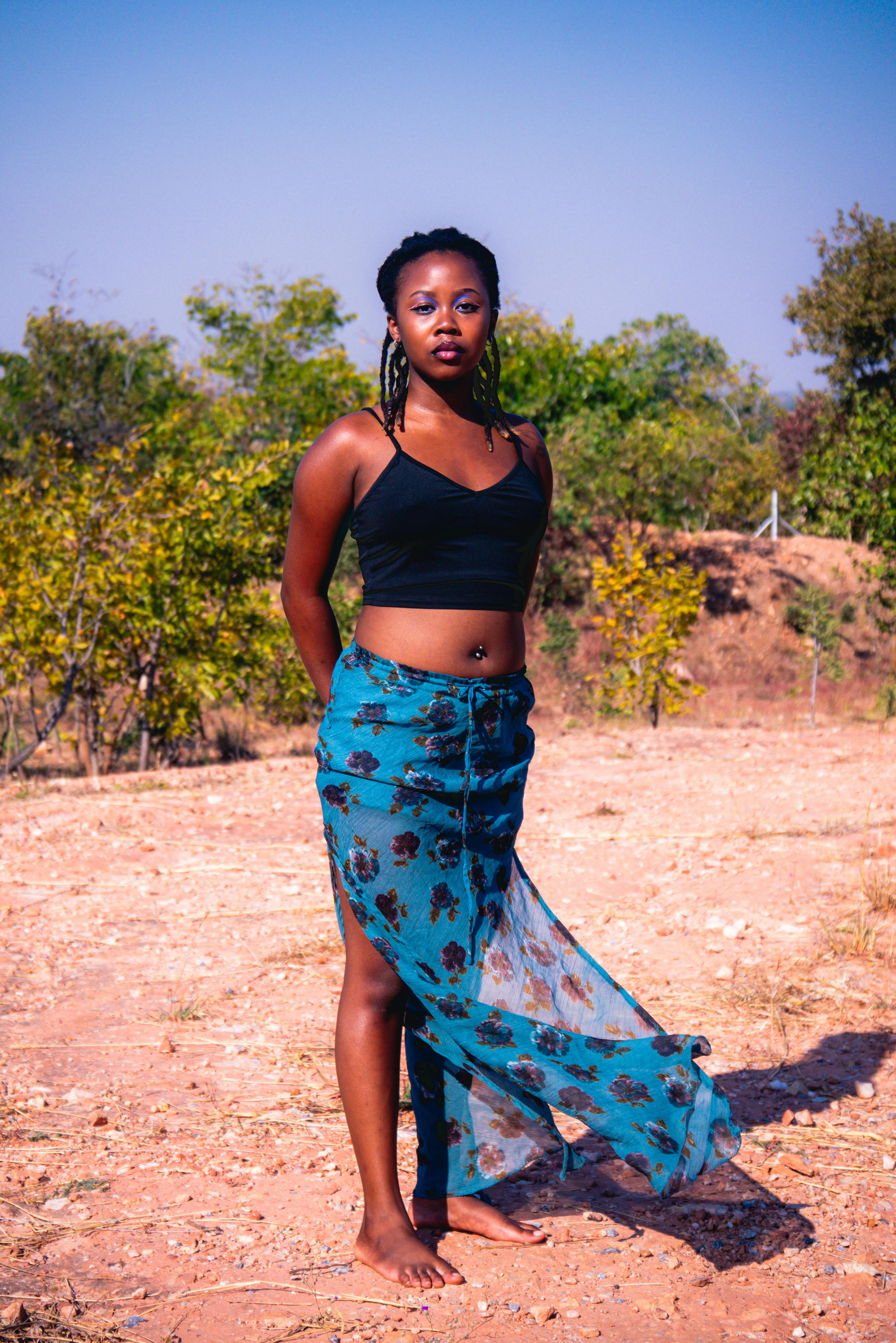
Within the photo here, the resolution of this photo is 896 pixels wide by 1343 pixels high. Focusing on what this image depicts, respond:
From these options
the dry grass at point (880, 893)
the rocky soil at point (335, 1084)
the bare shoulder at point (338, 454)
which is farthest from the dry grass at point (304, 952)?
the bare shoulder at point (338, 454)

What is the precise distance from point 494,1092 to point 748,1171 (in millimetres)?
747

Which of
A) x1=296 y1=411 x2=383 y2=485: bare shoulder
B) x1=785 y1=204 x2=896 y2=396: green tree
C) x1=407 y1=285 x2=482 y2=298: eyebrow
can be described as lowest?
x1=296 y1=411 x2=383 y2=485: bare shoulder

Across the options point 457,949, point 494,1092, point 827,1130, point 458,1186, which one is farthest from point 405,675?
point 827,1130

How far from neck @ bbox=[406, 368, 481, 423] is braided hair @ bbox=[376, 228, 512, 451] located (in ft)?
0.06

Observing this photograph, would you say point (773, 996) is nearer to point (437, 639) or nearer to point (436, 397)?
point (437, 639)

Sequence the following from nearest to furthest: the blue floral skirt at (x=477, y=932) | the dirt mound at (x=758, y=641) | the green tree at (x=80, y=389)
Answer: the blue floral skirt at (x=477, y=932), the dirt mound at (x=758, y=641), the green tree at (x=80, y=389)

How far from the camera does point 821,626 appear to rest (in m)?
13.7

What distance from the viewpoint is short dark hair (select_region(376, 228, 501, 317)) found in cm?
219

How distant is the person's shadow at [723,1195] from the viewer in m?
2.29

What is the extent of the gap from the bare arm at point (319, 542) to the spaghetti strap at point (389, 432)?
48 millimetres

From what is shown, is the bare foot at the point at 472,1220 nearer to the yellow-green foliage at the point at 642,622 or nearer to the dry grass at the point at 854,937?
the dry grass at the point at 854,937

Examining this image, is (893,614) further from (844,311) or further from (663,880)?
(663,880)

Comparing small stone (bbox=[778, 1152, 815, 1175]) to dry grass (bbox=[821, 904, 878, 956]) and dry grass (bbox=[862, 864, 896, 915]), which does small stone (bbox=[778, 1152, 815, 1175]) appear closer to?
dry grass (bbox=[821, 904, 878, 956])

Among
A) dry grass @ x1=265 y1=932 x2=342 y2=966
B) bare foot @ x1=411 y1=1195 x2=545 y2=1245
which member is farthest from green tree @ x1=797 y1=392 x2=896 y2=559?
bare foot @ x1=411 y1=1195 x2=545 y2=1245
